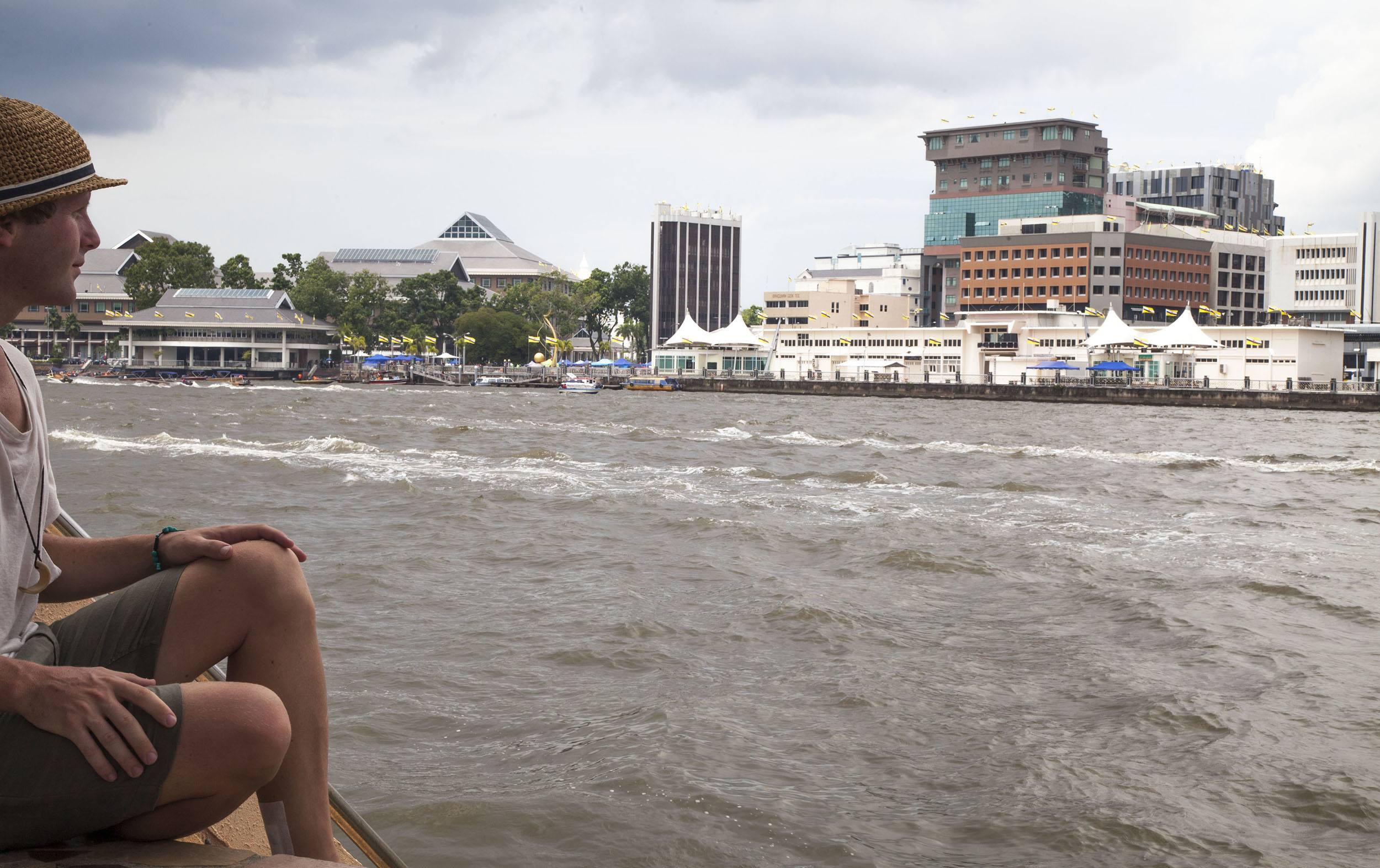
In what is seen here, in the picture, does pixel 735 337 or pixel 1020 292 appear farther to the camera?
pixel 1020 292

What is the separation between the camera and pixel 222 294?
10469 centimetres

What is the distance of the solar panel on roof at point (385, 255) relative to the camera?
13475cm

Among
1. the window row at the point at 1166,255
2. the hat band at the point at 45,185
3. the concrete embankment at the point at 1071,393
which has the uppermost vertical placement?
the window row at the point at 1166,255

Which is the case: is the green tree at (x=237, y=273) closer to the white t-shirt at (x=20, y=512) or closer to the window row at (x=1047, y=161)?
the window row at (x=1047, y=161)

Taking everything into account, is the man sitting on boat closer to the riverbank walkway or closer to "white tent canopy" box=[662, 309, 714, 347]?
the riverbank walkway

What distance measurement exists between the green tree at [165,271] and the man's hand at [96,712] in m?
117

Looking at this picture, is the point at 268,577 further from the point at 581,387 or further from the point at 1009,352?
the point at 1009,352

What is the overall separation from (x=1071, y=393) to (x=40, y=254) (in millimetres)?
74846

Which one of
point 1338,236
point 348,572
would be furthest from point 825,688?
point 1338,236

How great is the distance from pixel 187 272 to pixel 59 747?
11900 cm

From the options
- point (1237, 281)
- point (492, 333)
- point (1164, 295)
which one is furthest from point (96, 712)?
point (1237, 281)

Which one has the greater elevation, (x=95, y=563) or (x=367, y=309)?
(x=367, y=309)

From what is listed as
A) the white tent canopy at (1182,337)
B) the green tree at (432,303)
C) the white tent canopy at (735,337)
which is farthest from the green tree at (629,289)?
the white tent canopy at (1182,337)

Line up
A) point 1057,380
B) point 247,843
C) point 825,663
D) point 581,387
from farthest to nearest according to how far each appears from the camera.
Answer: point 581,387, point 1057,380, point 825,663, point 247,843
